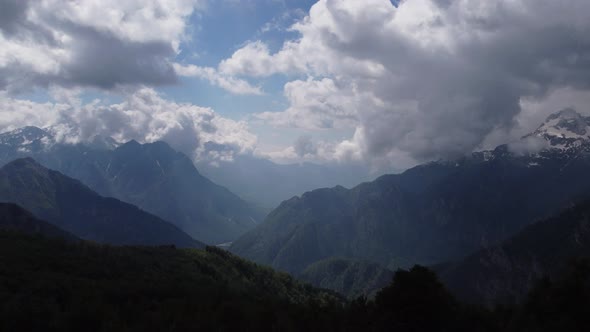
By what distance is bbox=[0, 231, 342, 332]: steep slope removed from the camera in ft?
210

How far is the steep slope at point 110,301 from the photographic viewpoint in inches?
2520

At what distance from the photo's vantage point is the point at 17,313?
6216cm

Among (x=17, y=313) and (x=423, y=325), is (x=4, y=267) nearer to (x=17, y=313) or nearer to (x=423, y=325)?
(x=17, y=313)

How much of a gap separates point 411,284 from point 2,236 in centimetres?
16763

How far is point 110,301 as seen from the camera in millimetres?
92438

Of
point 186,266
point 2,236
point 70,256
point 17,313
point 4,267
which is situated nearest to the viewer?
point 17,313

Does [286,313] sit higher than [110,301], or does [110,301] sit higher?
[286,313]

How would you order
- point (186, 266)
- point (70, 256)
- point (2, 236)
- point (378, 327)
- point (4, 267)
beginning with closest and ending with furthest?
point (378, 327) < point (4, 267) < point (70, 256) < point (2, 236) < point (186, 266)

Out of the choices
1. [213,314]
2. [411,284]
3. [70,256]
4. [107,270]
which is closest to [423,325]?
[411,284]

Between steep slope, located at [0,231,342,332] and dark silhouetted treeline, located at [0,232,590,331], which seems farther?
steep slope, located at [0,231,342,332]

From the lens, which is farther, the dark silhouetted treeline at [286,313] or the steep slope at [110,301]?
the steep slope at [110,301]

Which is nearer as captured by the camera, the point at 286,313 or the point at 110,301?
the point at 286,313

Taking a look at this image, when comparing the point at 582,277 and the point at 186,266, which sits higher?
the point at 582,277

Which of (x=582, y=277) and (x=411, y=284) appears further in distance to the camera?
(x=411, y=284)
